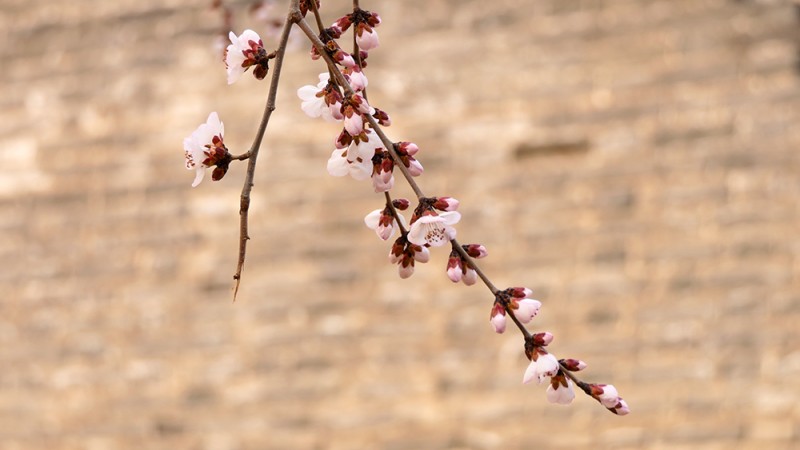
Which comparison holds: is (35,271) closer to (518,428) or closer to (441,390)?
(441,390)

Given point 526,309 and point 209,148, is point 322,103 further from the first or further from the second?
point 526,309

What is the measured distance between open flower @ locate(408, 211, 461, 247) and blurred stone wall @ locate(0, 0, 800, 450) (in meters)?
2.69

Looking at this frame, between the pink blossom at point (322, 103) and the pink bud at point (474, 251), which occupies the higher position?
the pink blossom at point (322, 103)

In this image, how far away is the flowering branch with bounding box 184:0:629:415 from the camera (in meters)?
1.05

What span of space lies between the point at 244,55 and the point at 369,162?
19cm

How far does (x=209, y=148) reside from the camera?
1.15m

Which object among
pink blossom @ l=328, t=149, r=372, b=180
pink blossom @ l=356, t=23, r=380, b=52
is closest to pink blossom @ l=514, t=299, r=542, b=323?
pink blossom @ l=328, t=149, r=372, b=180

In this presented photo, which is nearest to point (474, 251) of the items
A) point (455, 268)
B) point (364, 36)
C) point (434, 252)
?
A: point (455, 268)

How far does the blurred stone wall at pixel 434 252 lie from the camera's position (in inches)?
143

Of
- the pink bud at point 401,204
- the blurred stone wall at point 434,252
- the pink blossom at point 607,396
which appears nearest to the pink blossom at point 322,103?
the pink bud at point 401,204

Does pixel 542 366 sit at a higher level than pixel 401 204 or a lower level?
lower

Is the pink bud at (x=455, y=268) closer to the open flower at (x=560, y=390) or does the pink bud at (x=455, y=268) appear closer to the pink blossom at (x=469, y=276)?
the pink blossom at (x=469, y=276)

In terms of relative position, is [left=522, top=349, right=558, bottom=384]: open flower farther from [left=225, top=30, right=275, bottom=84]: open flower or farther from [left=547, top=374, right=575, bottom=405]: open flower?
[left=225, top=30, right=275, bottom=84]: open flower

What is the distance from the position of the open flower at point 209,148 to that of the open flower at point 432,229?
0.21 metres
